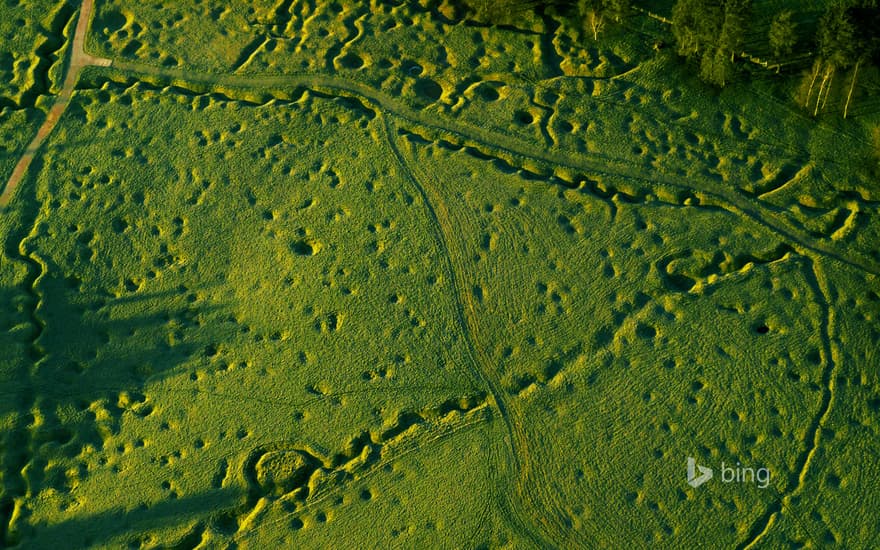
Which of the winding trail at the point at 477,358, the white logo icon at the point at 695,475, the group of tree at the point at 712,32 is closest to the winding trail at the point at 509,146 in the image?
the winding trail at the point at 477,358

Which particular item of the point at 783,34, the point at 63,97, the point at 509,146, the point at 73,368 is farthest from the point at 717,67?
the point at 73,368

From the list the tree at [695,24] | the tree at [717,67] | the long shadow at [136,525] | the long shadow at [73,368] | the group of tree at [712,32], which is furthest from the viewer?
the tree at [717,67]

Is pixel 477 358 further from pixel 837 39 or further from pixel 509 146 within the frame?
pixel 837 39

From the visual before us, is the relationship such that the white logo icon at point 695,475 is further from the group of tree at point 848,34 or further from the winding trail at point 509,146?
the group of tree at point 848,34

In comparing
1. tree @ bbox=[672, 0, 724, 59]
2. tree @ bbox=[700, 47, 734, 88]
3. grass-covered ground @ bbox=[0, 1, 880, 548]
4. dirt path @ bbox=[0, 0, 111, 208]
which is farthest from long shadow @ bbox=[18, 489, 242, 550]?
tree @ bbox=[672, 0, 724, 59]

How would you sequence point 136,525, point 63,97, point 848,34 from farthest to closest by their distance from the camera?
point 63,97 < point 848,34 < point 136,525
